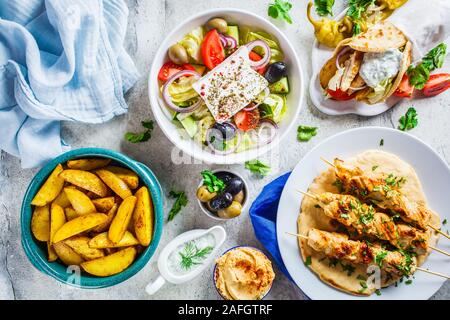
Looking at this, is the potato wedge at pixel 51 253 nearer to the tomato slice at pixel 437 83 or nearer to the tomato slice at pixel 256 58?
the tomato slice at pixel 256 58

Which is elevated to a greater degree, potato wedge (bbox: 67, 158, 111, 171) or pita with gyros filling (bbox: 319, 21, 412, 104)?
pita with gyros filling (bbox: 319, 21, 412, 104)

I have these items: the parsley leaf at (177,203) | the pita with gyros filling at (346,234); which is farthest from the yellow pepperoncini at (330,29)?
the parsley leaf at (177,203)

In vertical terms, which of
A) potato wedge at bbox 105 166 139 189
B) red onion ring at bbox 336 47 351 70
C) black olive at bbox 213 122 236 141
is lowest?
potato wedge at bbox 105 166 139 189

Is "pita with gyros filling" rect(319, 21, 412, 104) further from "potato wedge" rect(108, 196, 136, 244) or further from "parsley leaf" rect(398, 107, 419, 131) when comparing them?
"potato wedge" rect(108, 196, 136, 244)

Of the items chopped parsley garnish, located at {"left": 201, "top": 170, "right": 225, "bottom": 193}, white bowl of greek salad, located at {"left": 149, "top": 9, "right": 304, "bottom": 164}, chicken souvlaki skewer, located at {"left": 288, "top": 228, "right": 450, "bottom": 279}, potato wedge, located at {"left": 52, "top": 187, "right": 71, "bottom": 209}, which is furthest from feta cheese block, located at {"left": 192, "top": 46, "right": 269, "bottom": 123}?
potato wedge, located at {"left": 52, "top": 187, "right": 71, "bottom": 209}

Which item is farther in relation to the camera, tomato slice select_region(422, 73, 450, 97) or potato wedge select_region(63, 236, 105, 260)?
tomato slice select_region(422, 73, 450, 97)

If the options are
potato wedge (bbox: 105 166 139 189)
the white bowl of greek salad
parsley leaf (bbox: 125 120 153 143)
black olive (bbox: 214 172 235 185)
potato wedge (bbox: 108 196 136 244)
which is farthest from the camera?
parsley leaf (bbox: 125 120 153 143)
